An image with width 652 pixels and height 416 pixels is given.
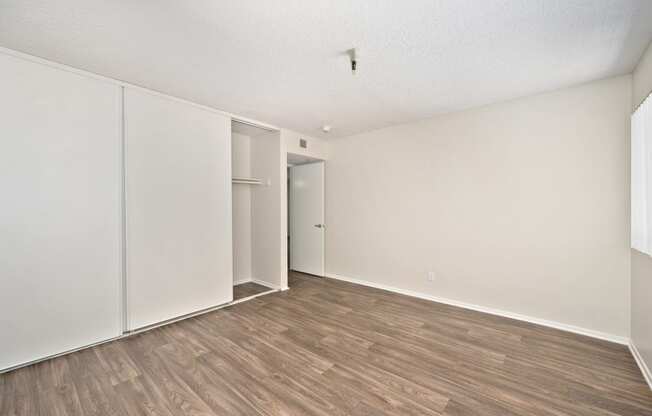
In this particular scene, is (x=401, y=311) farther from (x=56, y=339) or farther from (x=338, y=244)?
→ (x=56, y=339)

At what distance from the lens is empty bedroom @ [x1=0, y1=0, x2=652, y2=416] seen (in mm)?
1721

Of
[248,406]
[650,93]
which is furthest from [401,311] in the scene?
[650,93]

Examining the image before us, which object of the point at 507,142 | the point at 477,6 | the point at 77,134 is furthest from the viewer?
the point at 507,142

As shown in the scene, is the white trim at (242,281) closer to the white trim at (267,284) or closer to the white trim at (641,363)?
the white trim at (267,284)

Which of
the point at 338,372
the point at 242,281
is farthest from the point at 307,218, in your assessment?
the point at 338,372

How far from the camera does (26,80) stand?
2.08m

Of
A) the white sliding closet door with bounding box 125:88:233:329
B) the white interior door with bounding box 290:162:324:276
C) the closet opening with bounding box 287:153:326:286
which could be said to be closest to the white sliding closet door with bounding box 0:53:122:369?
the white sliding closet door with bounding box 125:88:233:329

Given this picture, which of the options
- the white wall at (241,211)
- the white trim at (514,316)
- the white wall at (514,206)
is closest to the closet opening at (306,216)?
the white wall at (241,211)

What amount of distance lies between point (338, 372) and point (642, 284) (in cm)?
252

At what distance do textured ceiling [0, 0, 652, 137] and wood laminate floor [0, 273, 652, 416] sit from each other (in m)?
2.48

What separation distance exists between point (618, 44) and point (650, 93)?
0.45 meters

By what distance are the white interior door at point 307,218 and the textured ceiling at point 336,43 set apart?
2.20 m

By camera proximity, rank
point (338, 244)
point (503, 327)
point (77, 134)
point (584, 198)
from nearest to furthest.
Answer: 1. point (77, 134)
2. point (584, 198)
3. point (503, 327)
4. point (338, 244)

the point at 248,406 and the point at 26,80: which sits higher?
the point at 26,80
